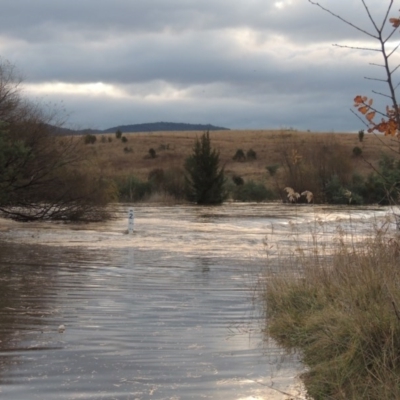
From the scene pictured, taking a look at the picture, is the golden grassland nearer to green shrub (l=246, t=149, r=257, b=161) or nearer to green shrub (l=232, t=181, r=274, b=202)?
green shrub (l=246, t=149, r=257, b=161)

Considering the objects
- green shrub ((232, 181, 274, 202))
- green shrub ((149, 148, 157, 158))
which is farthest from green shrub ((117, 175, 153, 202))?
green shrub ((149, 148, 157, 158))

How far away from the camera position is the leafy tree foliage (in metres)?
59.9

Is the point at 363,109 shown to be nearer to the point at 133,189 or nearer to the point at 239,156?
the point at 133,189

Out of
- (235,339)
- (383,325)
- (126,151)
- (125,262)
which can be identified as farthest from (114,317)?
(126,151)

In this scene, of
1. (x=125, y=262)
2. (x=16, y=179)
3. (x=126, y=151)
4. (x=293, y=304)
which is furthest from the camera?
(x=126, y=151)

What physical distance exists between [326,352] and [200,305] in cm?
462

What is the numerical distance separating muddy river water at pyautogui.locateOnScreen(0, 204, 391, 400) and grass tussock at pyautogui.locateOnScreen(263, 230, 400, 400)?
306 millimetres

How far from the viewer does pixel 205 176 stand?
59906mm

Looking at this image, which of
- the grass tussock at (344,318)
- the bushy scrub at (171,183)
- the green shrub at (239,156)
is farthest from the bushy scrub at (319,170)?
the grass tussock at (344,318)

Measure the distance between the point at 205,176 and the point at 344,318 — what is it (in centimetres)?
5196

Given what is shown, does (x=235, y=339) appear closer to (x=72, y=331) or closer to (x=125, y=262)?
(x=72, y=331)

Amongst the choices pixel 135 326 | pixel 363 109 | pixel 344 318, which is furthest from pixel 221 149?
pixel 363 109

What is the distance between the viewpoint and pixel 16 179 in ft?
102

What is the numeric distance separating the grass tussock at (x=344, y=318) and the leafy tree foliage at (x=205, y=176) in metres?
47.0
